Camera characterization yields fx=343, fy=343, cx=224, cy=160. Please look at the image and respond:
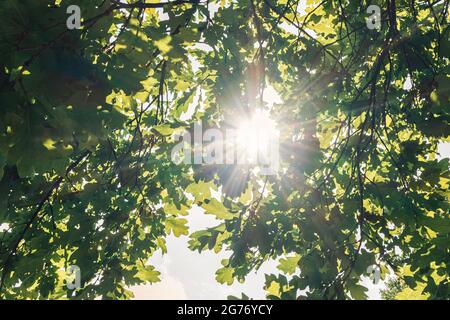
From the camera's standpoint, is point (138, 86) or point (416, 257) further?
point (416, 257)

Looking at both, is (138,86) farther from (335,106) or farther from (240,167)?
(335,106)

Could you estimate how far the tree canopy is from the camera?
5.59 ft

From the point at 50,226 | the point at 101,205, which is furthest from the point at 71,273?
the point at 101,205

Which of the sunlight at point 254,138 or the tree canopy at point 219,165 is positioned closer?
the tree canopy at point 219,165

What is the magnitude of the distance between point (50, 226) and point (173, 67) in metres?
2.03

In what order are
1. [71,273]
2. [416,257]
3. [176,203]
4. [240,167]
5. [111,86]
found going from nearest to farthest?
1. [111,86]
2. [416,257]
3. [240,167]
4. [176,203]
5. [71,273]

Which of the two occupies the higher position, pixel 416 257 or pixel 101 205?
pixel 101 205

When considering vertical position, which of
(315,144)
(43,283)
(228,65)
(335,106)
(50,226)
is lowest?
(43,283)

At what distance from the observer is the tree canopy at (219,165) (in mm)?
1705

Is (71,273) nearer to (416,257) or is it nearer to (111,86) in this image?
(111,86)

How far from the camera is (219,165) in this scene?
9.07 feet

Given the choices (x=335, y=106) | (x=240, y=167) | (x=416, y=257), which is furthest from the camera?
(x=335, y=106)

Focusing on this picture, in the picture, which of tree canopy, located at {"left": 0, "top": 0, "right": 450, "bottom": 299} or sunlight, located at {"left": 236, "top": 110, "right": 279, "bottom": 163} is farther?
sunlight, located at {"left": 236, "top": 110, "right": 279, "bottom": 163}

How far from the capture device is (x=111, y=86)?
6.00ft
